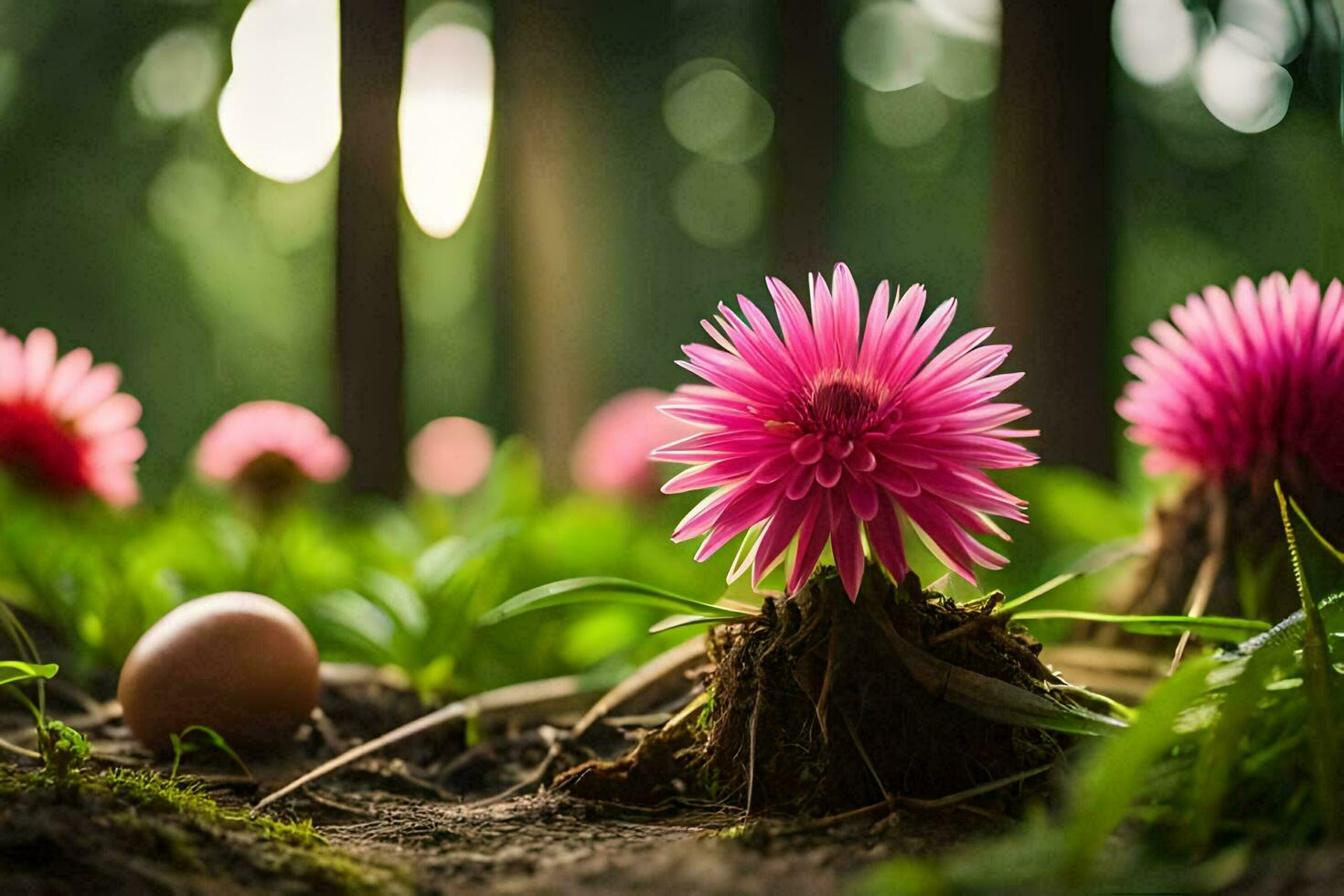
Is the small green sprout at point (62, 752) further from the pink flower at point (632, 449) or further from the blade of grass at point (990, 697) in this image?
the pink flower at point (632, 449)

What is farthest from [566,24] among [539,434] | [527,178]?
[539,434]

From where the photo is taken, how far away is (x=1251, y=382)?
168cm

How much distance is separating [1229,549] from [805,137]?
365cm

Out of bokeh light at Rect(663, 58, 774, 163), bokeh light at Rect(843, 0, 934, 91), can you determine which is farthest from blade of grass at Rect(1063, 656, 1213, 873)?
bokeh light at Rect(663, 58, 774, 163)

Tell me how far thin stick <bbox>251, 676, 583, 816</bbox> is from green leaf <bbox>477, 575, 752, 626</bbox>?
43cm

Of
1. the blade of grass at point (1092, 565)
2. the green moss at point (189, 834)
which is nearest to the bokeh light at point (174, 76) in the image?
the blade of grass at point (1092, 565)

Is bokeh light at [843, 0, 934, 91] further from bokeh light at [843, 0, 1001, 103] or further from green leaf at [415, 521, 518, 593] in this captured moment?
green leaf at [415, 521, 518, 593]

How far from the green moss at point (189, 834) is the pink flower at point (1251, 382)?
137 cm

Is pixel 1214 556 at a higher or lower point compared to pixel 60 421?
lower

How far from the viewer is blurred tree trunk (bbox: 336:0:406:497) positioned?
419 centimetres

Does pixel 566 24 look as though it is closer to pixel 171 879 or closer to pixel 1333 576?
pixel 1333 576

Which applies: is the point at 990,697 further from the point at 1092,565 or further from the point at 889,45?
the point at 889,45

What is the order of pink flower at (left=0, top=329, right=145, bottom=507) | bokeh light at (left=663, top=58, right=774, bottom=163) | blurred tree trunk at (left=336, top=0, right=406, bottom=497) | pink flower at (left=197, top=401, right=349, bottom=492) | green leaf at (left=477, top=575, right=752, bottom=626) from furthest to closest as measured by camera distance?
bokeh light at (left=663, top=58, right=774, bottom=163), blurred tree trunk at (left=336, top=0, right=406, bottom=497), pink flower at (left=197, top=401, right=349, bottom=492), pink flower at (left=0, top=329, right=145, bottom=507), green leaf at (left=477, top=575, right=752, bottom=626)

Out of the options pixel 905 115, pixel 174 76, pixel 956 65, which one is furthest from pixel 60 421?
pixel 905 115
